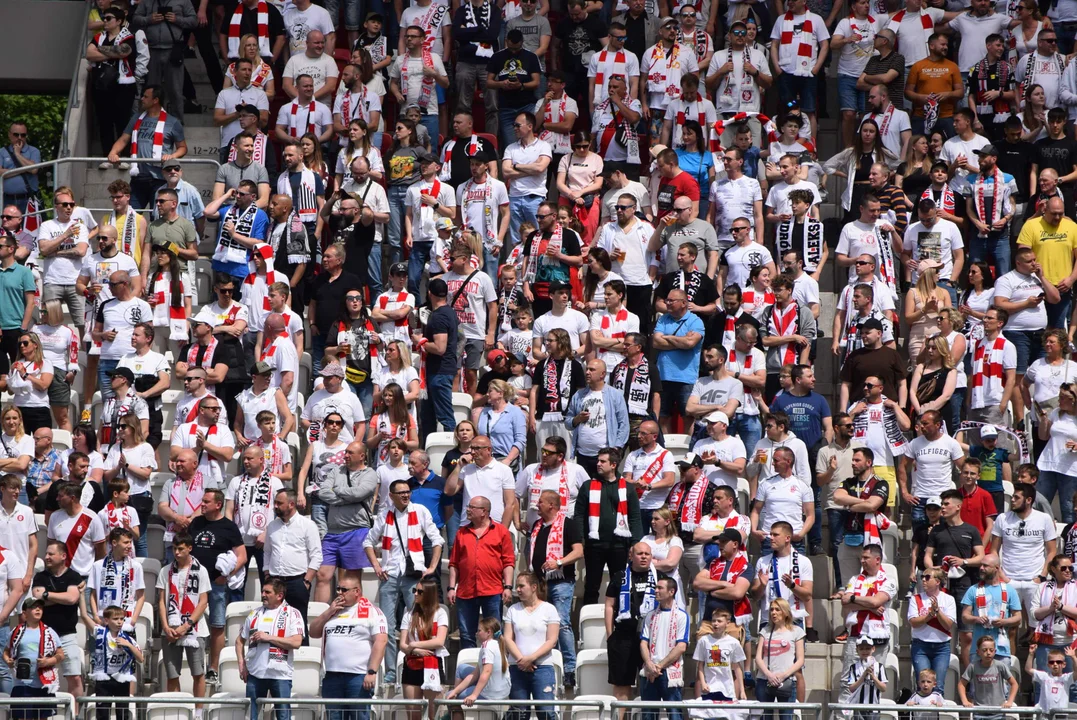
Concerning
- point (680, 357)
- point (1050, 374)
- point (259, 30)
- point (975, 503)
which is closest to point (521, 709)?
point (680, 357)

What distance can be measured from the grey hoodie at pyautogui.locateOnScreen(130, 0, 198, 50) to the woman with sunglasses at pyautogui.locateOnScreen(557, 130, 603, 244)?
183 inches

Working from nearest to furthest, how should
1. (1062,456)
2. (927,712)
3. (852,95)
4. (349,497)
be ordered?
(927,712) < (349,497) < (1062,456) < (852,95)

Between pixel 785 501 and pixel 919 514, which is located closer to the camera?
pixel 785 501

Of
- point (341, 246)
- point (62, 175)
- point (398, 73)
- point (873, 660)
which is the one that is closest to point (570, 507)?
point (873, 660)

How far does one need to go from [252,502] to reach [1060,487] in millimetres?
6919

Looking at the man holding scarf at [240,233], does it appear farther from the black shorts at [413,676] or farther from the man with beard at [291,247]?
the black shorts at [413,676]

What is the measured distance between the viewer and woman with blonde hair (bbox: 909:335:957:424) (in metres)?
16.8

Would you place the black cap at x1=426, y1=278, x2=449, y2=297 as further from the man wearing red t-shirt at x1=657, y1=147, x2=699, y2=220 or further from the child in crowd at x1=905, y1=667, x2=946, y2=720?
the child in crowd at x1=905, y1=667, x2=946, y2=720

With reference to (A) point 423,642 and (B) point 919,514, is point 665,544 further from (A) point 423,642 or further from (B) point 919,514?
(B) point 919,514

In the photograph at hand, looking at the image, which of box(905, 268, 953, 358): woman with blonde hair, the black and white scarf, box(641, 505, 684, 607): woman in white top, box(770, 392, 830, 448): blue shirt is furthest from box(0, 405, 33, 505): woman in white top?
box(905, 268, 953, 358): woman with blonde hair

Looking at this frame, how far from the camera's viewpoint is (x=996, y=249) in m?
18.6

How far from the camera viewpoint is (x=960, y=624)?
15.2 meters

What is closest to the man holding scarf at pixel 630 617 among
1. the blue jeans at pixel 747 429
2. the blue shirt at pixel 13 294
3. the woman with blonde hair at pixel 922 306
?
the blue jeans at pixel 747 429

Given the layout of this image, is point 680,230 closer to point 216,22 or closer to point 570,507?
point 570,507
